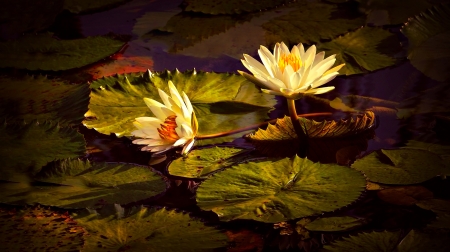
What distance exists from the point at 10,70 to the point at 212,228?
1307mm

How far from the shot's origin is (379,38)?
2334 mm

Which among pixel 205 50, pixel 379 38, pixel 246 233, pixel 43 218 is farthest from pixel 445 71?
pixel 43 218

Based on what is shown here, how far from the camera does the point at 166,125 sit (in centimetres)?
160

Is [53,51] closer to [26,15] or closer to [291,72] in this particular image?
[26,15]

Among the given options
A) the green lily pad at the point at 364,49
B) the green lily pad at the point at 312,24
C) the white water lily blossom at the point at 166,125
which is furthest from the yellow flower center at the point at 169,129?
the green lily pad at the point at 312,24

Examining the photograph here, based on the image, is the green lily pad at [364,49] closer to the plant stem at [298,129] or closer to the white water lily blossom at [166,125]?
the plant stem at [298,129]

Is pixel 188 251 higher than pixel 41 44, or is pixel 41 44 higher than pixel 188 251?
pixel 41 44

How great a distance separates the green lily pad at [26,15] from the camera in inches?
106

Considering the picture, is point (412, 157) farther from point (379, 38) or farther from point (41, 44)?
point (41, 44)

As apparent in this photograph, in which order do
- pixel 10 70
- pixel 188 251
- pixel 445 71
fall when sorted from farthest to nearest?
1. pixel 10 70
2. pixel 445 71
3. pixel 188 251

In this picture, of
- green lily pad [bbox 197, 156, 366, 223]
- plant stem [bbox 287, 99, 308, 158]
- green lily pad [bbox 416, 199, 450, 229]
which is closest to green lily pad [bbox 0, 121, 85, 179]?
green lily pad [bbox 197, 156, 366, 223]

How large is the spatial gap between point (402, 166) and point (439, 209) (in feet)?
0.61

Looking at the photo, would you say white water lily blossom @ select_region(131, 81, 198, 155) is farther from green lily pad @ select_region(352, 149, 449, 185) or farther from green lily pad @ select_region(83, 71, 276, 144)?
green lily pad @ select_region(352, 149, 449, 185)

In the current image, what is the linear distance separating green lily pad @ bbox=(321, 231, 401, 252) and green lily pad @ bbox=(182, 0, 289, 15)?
5.34ft
